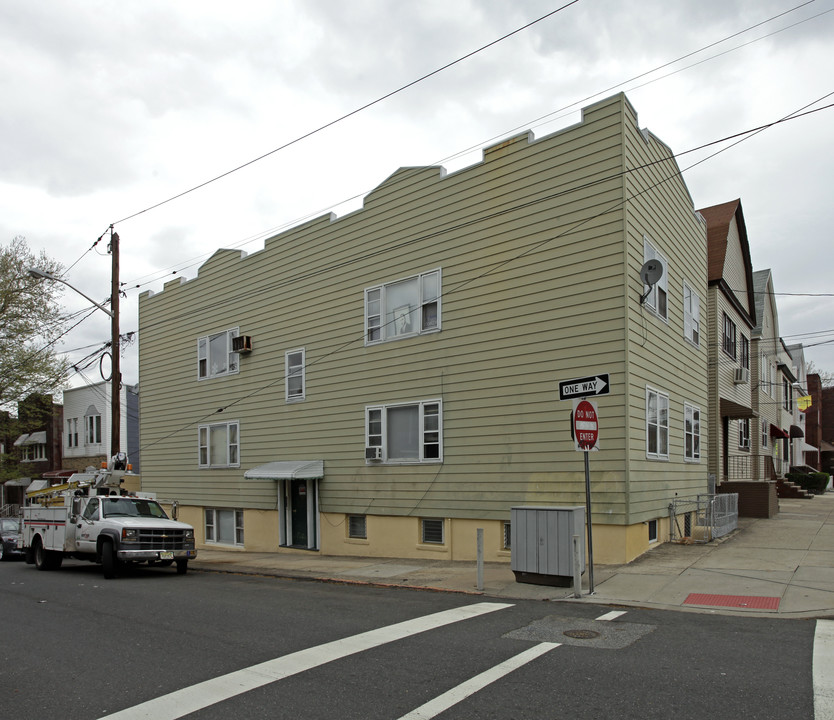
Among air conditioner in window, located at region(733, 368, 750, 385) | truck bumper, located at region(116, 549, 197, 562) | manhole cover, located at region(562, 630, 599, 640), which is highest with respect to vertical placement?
air conditioner in window, located at region(733, 368, 750, 385)

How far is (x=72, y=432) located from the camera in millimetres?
40656

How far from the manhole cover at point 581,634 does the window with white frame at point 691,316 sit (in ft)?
37.0

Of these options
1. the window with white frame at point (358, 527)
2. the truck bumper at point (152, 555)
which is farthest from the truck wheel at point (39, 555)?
the window with white frame at point (358, 527)

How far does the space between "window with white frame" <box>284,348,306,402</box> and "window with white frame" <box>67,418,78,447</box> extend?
25.1 meters

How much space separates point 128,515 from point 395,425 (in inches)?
260

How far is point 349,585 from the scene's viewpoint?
42.7 ft

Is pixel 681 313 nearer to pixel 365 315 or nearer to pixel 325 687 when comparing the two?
pixel 365 315

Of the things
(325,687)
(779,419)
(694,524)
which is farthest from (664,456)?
(779,419)

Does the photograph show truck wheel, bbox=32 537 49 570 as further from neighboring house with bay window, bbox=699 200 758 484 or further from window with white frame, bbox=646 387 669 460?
neighboring house with bay window, bbox=699 200 758 484

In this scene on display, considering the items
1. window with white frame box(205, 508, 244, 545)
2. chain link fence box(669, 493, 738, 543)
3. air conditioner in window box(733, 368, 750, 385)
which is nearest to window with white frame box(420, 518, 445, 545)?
chain link fence box(669, 493, 738, 543)

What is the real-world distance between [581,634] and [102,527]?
12.3 meters

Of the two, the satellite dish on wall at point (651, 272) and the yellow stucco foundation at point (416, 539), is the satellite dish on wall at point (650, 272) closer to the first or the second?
the satellite dish on wall at point (651, 272)

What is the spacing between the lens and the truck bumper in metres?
15.6

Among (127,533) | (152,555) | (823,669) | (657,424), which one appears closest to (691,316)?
(657,424)
